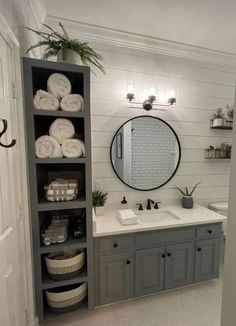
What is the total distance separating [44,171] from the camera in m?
1.77

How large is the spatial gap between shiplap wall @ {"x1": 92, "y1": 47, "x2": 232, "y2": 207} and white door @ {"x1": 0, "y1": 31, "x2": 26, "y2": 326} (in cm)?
100

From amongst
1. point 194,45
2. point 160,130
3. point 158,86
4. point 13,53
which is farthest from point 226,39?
point 13,53

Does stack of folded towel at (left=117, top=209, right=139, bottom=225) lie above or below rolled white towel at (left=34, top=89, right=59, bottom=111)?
below

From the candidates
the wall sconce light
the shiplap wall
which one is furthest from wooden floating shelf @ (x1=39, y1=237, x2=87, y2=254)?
the wall sconce light

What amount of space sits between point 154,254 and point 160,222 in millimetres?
314

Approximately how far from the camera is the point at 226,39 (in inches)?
80.4

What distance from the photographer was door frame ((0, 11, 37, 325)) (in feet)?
3.92

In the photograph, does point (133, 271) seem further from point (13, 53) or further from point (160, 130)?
point (13, 53)

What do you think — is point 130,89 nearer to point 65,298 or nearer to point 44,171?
point 44,171

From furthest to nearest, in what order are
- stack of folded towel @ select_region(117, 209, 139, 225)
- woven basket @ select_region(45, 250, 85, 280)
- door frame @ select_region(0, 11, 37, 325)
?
stack of folded towel @ select_region(117, 209, 139, 225), woven basket @ select_region(45, 250, 85, 280), door frame @ select_region(0, 11, 37, 325)

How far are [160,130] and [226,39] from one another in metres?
1.22

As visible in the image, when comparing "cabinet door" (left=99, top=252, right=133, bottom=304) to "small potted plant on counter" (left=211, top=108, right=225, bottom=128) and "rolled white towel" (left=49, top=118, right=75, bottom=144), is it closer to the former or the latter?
"rolled white towel" (left=49, top=118, right=75, bottom=144)

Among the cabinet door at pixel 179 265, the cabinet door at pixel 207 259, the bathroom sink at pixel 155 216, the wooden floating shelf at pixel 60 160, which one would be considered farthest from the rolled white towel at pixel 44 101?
the cabinet door at pixel 207 259

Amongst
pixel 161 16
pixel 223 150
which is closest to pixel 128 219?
pixel 223 150
